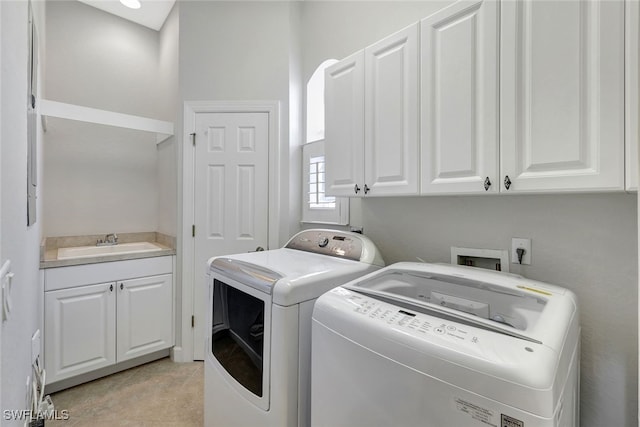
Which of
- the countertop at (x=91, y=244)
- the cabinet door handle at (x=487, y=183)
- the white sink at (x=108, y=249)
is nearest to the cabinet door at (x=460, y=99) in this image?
the cabinet door handle at (x=487, y=183)

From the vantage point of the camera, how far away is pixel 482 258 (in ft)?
4.62

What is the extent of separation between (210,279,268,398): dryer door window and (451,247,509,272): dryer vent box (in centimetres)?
97

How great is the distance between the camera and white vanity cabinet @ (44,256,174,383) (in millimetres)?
1906

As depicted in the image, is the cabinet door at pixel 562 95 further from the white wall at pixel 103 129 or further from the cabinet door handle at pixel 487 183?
the white wall at pixel 103 129

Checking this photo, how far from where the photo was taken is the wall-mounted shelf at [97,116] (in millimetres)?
1985

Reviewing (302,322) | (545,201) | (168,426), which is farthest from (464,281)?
(168,426)

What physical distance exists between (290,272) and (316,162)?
1.25 metres

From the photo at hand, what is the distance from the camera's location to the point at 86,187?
8.61 feet

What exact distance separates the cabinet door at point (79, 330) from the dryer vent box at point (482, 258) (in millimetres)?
2305

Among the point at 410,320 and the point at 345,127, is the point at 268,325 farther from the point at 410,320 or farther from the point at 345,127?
the point at 345,127

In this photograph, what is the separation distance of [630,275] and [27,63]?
8.11 ft

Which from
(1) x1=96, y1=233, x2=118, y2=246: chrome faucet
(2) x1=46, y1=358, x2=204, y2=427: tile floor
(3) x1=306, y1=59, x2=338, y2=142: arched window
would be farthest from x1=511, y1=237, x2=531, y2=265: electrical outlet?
(1) x1=96, y1=233, x2=118, y2=246: chrome faucet

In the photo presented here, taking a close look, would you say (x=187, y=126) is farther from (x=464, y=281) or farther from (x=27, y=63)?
(x=464, y=281)

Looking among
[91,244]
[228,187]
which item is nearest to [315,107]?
[228,187]
